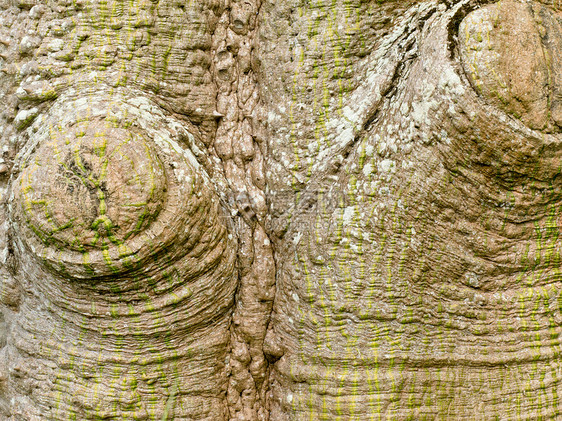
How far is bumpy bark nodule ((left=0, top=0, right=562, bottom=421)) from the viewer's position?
52.9 inches

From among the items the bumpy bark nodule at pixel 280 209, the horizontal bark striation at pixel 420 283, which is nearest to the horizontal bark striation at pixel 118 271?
the bumpy bark nodule at pixel 280 209

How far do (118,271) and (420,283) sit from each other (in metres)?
0.75

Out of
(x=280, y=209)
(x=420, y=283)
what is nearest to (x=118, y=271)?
(x=280, y=209)

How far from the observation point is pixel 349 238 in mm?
1463

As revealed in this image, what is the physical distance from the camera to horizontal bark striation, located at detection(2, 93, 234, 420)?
4.42ft

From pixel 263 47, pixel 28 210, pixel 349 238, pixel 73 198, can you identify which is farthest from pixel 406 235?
pixel 28 210

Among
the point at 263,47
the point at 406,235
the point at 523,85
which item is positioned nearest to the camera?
the point at 523,85

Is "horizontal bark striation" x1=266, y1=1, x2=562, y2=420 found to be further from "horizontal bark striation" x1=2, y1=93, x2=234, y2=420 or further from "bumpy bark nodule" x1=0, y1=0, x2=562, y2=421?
"horizontal bark striation" x1=2, y1=93, x2=234, y2=420

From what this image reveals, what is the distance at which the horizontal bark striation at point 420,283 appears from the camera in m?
1.40

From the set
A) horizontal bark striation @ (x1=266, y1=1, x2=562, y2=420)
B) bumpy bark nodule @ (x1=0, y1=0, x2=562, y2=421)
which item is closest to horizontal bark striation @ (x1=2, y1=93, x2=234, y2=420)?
bumpy bark nodule @ (x1=0, y1=0, x2=562, y2=421)

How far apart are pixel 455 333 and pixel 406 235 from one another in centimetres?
30

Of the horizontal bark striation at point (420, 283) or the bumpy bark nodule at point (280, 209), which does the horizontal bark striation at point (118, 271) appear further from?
the horizontal bark striation at point (420, 283)

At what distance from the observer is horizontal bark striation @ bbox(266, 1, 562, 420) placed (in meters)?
1.40

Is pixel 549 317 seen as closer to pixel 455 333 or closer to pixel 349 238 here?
pixel 455 333
